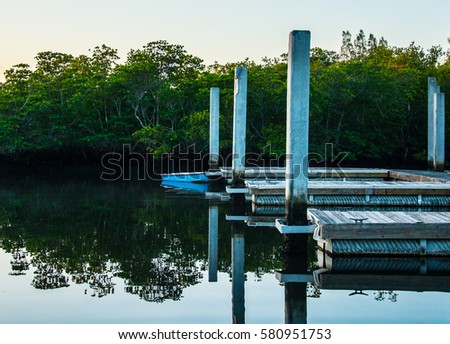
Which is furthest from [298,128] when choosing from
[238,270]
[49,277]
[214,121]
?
[214,121]

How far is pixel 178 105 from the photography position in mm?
29328

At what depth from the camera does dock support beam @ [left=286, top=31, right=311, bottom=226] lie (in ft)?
24.9

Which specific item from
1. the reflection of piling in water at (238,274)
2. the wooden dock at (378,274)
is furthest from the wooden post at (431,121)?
the wooden dock at (378,274)

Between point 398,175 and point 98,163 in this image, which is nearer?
point 398,175

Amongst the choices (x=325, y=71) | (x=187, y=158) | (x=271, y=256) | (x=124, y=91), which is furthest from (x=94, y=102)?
(x=271, y=256)

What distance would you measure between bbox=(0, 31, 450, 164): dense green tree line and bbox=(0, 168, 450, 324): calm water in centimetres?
1627

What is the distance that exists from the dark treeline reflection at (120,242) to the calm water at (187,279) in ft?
0.06

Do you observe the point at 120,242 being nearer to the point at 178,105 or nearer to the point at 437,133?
the point at 437,133

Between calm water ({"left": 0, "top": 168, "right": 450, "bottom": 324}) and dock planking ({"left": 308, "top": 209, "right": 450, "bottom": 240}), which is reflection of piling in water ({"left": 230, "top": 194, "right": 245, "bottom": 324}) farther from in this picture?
dock planking ({"left": 308, "top": 209, "right": 450, "bottom": 240})

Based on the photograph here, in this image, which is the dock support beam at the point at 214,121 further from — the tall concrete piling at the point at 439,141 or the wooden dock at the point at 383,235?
the wooden dock at the point at 383,235

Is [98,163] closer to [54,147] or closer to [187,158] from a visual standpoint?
[54,147]

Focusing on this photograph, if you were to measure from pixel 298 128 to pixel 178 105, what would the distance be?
72.6 feet

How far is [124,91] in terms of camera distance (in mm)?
29781

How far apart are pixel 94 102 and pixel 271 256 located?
24032mm
